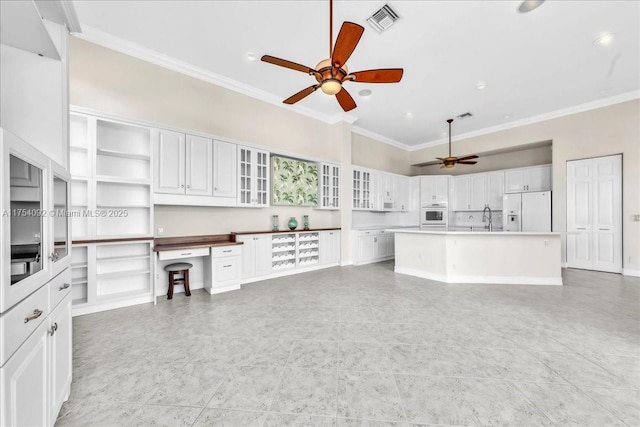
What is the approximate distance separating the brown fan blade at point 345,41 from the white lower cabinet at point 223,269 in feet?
9.77

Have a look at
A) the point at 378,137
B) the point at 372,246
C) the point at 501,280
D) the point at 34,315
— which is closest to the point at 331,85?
the point at 34,315

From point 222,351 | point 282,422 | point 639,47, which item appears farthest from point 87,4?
point 639,47

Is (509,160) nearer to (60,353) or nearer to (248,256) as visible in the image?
(248,256)

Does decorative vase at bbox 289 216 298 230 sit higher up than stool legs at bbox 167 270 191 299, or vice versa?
decorative vase at bbox 289 216 298 230

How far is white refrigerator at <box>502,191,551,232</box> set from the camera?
5.79 metres

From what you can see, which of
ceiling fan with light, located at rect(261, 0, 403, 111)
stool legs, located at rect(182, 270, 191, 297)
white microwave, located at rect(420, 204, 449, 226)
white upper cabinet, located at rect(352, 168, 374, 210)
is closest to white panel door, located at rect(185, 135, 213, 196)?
stool legs, located at rect(182, 270, 191, 297)

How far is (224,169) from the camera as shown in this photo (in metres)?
4.11

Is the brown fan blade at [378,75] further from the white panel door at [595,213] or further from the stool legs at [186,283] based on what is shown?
the white panel door at [595,213]

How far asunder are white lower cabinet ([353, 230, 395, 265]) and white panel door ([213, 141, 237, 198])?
312 centimetres

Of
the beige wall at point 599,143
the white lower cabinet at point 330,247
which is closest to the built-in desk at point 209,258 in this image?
the white lower cabinet at point 330,247

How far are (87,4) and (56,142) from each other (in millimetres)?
2525

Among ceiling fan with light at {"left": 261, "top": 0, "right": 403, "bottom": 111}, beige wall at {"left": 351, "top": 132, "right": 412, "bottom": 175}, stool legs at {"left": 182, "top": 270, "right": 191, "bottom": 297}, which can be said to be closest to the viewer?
ceiling fan with light at {"left": 261, "top": 0, "right": 403, "bottom": 111}

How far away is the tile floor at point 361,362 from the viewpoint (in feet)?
5.02

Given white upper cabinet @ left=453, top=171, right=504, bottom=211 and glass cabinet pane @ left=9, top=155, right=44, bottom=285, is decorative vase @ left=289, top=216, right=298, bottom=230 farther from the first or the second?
white upper cabinet @ left=453, top=171, right=504, bottom=211
